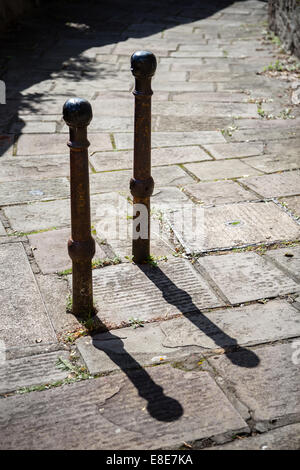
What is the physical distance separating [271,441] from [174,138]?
11.2 feet

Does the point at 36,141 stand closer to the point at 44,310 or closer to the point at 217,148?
the point at 217,148

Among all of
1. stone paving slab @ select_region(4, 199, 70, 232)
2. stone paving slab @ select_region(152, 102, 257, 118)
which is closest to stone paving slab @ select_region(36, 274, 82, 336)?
stone paving slab @ select_region(4, 199, 70, 232)

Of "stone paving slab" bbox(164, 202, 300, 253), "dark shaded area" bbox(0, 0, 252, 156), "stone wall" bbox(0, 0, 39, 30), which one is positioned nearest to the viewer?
Answer: "stone paving slab" bbox(164, 202, 300, 253)

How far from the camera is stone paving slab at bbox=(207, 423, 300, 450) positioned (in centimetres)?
188

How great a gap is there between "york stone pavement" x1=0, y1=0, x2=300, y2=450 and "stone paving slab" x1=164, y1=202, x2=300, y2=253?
1 cm

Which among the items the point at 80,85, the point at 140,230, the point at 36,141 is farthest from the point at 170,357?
the point at 80,85

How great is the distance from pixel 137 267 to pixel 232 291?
0.55m

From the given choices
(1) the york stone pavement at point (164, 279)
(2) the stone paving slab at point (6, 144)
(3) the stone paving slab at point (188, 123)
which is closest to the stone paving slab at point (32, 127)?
(1) the york stone pavement at point (164, 279)

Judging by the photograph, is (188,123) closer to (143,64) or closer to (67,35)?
(143,64)

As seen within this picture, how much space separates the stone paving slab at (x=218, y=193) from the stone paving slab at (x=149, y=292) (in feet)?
2.80

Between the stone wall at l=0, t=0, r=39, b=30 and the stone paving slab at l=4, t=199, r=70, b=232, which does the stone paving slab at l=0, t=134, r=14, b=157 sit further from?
the stone wall at l=0, t=0, r=39, b=30

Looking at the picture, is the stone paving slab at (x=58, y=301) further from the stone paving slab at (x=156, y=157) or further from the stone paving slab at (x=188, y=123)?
the stone paving slab at (x=188, y=123)

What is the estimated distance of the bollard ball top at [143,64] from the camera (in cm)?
254
